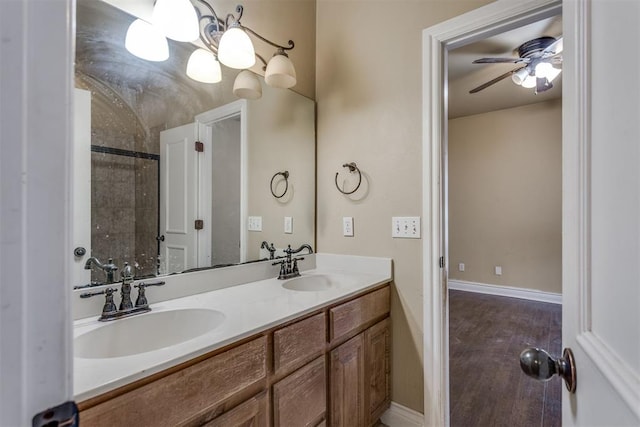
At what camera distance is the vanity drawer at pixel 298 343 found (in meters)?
1.09

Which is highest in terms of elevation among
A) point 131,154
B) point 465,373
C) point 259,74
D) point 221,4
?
point 221,4

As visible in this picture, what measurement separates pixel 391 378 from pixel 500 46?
278cm

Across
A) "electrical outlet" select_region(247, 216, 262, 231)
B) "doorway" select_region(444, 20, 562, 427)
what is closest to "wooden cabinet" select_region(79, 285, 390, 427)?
"electrical outlet" select_region(247, 216, 262, 231)

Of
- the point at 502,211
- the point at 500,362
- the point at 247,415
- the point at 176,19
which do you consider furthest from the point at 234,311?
the point at 502,211

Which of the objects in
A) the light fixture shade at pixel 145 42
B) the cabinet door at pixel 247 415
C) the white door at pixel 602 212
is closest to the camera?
the white door at pixel 602 212

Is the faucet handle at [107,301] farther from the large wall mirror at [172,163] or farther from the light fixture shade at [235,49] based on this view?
the light fixture shade at [235,49]

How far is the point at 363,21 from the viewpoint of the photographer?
1.90 metres

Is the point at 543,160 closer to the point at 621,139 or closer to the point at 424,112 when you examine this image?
the point at 424,112

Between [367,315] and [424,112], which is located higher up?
[424,112]

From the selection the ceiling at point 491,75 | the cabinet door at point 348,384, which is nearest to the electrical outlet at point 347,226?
the cabinet door at point 348,384

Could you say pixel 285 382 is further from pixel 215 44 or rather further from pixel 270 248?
pixel 215 44

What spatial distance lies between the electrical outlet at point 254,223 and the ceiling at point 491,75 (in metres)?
1.96

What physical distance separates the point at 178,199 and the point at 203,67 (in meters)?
0.63

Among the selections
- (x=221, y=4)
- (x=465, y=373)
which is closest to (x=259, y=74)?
(x=221, y=4)
